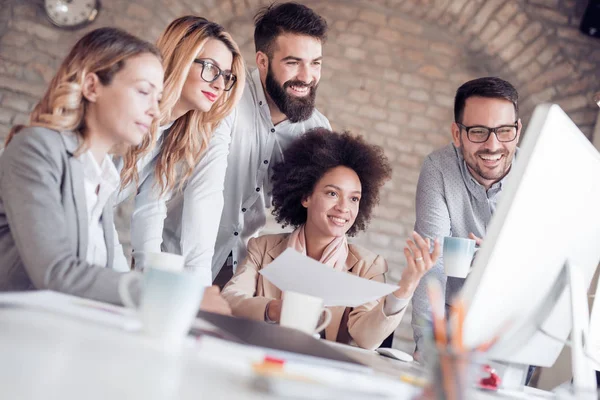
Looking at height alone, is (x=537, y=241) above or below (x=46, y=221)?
above

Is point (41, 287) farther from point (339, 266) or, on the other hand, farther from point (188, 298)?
point (339, 266)

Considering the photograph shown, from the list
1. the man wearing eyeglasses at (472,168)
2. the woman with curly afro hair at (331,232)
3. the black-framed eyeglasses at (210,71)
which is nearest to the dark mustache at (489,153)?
the man wearing eyeglasses at (472,168)

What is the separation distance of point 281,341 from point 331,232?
139cm

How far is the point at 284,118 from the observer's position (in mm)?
2793

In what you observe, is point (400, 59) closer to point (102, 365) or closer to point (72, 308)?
point (72, 308)

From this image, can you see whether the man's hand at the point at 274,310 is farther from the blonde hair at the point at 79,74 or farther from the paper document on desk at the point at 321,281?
the blonde hair at the point at 79,74

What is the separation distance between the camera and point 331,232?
2.46 metres

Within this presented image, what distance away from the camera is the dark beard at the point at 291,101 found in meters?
2.71

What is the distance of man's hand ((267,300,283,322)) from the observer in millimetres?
1873

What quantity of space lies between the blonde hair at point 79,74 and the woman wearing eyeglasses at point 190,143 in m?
0.51

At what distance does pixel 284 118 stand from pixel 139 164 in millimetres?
849

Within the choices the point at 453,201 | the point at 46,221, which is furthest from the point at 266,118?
the point at 46,221

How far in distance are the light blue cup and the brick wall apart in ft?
11.2

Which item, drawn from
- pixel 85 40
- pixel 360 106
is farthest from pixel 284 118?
pixel 360 106
